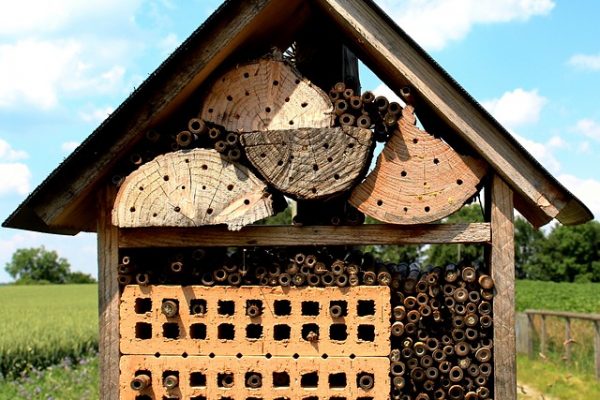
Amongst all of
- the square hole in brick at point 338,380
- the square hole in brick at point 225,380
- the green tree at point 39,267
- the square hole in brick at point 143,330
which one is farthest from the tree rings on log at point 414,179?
the green tree at point 39,267

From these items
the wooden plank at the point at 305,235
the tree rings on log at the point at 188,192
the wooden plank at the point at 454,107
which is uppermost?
the wooden plank at the point at 454,107

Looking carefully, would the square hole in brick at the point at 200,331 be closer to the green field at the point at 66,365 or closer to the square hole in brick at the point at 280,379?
the square hole in brick at the point at 280,379

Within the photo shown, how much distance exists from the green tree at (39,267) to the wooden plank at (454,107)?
350 feet

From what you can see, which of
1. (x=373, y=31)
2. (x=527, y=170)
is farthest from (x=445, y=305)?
→ (x=373, y=31)

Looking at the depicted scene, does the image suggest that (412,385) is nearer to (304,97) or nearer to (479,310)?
(479,310)

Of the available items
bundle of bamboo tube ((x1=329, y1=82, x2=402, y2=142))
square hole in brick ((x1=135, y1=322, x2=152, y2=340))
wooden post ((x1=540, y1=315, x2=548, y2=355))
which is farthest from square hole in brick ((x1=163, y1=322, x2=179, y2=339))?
wooden post ((x1=540, y1=315, x2=548, y2=355))

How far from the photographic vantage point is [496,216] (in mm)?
5020

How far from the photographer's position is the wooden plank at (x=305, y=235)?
5008mm

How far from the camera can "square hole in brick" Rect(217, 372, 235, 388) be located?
200 inches

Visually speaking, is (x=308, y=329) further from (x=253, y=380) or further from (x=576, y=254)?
(x=576, y=254)

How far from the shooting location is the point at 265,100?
5.06 meters

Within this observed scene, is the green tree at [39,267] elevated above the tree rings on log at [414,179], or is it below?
below

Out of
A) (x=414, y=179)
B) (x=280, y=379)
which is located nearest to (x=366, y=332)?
(x=280, y=379)

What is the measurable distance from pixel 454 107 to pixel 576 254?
273ft
